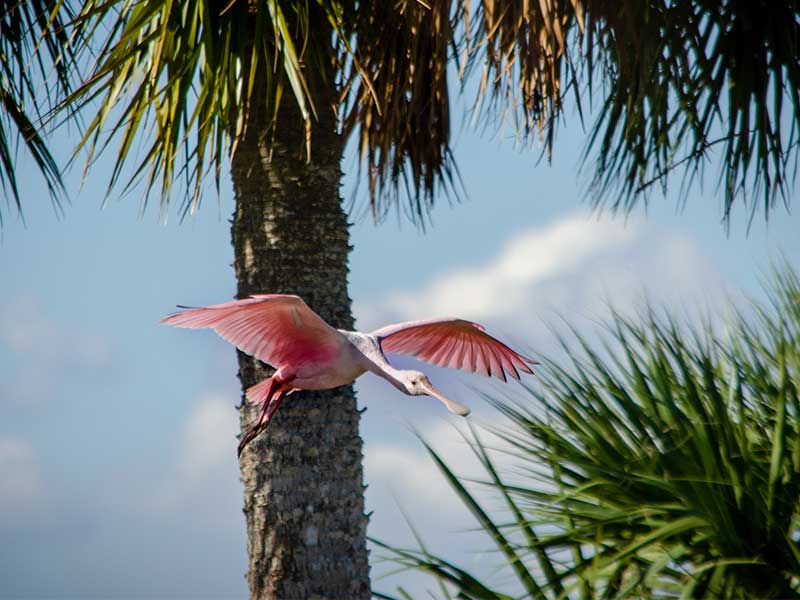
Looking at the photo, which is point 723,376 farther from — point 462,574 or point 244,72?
point 244,72

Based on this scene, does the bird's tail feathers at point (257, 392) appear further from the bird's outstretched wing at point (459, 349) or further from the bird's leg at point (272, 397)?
the bird's outstretched wing at point (459, 349)

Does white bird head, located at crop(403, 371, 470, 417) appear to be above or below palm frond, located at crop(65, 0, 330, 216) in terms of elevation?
below

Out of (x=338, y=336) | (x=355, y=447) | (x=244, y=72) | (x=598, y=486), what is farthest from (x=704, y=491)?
(x=244, y=72)

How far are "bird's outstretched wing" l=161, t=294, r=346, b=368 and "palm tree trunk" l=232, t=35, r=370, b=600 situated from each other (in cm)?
64

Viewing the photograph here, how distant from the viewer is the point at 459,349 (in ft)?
12.1

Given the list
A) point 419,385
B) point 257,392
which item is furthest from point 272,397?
point 419,385

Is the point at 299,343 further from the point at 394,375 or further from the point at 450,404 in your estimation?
the point at 450,404

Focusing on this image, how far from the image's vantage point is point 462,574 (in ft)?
8.73

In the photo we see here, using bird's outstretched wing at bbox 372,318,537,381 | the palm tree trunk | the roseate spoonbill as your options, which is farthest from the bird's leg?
bird's outstretched wing at bbox 372,318,537,381

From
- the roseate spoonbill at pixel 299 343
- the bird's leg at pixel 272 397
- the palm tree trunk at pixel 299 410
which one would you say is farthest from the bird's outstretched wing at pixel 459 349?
the bird's leg at pixel 272 397

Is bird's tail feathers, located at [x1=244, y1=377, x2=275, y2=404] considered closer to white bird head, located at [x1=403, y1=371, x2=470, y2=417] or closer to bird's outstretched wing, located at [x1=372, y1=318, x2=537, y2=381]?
bird's outstretched wing, located at [x1=372, y1=318, x2=537, y2=381]

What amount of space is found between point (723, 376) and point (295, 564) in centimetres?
173

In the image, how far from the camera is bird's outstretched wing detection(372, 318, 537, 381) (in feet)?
11.9

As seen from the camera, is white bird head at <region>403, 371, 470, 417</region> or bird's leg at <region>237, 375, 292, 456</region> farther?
bird's leg at <region>237, 375, 292, 456</region>
